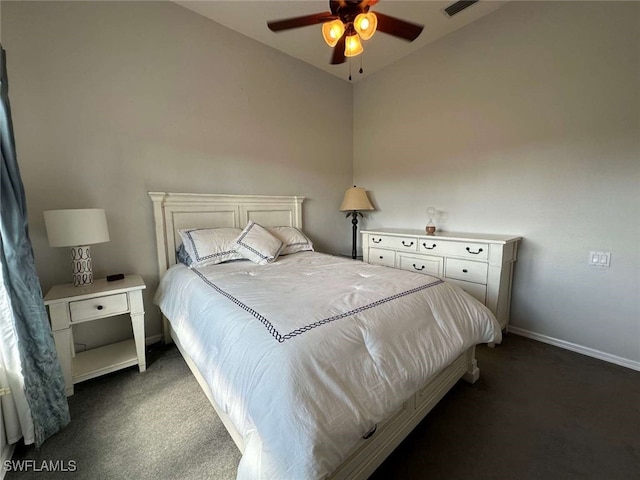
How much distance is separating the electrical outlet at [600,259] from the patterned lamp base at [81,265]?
384 centimetres

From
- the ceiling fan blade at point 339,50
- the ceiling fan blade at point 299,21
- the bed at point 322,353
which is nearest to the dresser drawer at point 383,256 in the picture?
the bed at point 322,353

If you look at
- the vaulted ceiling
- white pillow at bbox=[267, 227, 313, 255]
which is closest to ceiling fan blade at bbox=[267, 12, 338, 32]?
the vaulted ceiling

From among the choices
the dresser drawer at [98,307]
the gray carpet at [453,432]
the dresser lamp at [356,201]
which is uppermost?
the dresser lamp at [356,201]

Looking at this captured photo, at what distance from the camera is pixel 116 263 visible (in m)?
2.18

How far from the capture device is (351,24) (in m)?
1.62

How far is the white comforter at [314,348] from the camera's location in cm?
83

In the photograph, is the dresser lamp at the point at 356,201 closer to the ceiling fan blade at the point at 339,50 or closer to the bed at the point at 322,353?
the bed at the point at 322,353

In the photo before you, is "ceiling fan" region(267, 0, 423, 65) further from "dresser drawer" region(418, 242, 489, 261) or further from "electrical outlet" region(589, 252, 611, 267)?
Result: "electrical outlet" region(589, 252, 611, 267)

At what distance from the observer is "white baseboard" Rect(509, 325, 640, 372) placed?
1.99 m

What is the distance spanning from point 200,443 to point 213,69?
3.03 meters

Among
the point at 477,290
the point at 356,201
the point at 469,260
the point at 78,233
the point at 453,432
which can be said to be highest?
the point at 356,201

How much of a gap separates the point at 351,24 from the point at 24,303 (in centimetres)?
236

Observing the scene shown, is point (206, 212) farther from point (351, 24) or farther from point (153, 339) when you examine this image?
point (351, 24)

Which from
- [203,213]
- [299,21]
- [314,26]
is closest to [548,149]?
[299,21]
